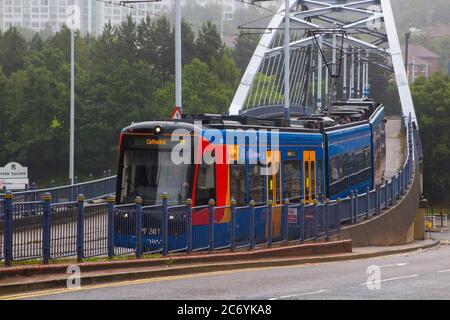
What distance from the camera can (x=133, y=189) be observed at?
82.2 ft

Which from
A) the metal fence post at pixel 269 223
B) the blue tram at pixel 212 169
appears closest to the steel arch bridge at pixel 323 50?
the blue tram at pixel 212 169

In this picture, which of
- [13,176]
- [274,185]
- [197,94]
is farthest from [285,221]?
[197,94]

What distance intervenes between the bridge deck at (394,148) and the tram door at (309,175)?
72.6ft

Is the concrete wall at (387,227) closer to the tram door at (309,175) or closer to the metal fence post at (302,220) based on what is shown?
the tram door at (309,175)

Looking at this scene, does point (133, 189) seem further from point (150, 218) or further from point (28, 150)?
point (28, 150)

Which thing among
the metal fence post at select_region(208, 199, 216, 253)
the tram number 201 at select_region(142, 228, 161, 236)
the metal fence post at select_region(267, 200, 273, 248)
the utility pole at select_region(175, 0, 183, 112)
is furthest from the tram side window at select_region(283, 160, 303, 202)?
the tram number 201 at select_region(142, 228, 161, 236)

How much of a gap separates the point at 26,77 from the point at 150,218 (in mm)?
64077

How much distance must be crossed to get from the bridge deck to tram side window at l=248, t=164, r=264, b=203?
26447 mm

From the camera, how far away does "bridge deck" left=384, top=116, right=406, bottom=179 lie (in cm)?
5715

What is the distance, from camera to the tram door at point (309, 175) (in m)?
30.2

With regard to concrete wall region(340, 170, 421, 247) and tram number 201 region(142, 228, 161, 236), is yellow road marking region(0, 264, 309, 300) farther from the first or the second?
concrete wall region(340, 170, 421, 247)

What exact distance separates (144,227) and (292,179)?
787 centimetres

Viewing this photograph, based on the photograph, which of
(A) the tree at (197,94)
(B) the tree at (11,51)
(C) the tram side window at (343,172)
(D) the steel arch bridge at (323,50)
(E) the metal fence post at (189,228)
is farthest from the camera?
(B) the tree at (11,51)
